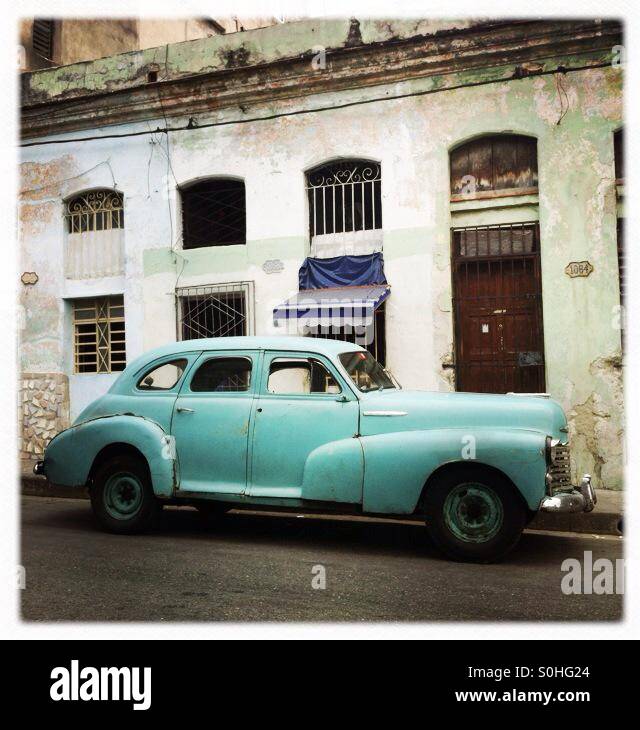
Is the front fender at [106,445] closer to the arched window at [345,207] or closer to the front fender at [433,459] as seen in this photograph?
the front fender at [433,459]

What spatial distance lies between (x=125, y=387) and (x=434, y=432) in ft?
10.1

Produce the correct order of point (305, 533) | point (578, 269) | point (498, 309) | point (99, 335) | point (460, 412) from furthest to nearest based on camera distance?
point (99, 335) < point (498, 309) < point (578, 269) < point (305, 533) < point (460, 412)

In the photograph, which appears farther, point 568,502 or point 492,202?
point 492,202

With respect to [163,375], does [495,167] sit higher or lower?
higher

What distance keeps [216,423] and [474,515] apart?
7.81 feet

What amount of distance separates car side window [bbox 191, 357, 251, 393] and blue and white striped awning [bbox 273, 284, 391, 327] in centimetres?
364

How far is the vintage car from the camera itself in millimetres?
5531

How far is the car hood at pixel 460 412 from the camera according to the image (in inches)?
223

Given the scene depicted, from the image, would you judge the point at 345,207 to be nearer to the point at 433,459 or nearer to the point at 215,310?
the point at 215,310

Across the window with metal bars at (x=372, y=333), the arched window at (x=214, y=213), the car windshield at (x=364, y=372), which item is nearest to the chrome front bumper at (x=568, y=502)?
the car windshield at (x=364, y=372)

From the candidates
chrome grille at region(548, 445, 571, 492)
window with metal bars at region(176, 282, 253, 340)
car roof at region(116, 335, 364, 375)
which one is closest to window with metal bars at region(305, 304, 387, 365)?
window with metal bars at region(176, 282, 253, 340)

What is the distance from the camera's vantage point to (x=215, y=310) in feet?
38.4

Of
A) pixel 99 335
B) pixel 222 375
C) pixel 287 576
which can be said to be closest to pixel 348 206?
pixel 99 335

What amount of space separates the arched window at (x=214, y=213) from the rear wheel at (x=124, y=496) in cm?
601
